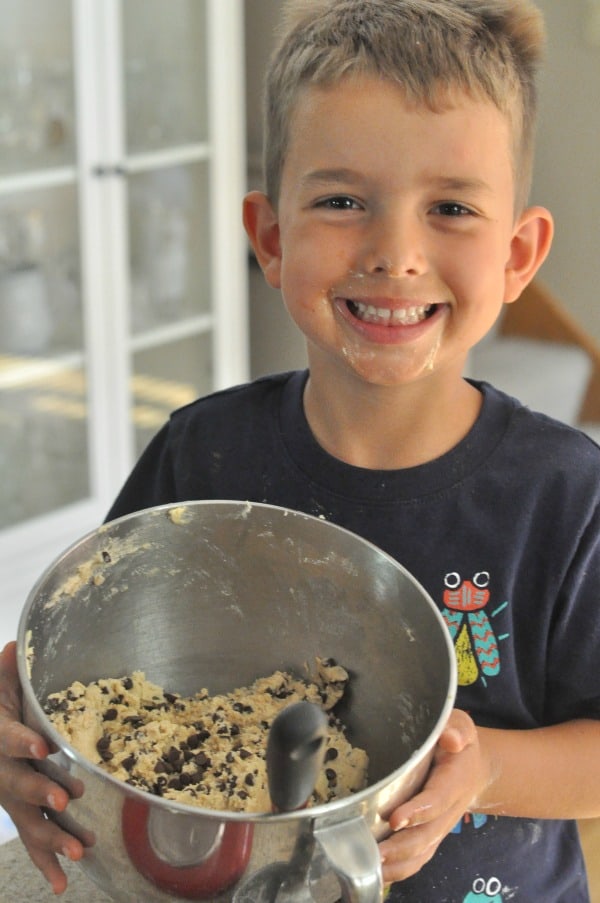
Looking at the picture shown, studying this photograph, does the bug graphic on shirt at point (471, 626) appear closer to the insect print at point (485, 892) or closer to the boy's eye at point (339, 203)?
the insect print at point (485, 892)

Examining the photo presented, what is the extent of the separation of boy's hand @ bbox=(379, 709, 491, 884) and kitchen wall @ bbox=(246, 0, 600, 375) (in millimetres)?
2511

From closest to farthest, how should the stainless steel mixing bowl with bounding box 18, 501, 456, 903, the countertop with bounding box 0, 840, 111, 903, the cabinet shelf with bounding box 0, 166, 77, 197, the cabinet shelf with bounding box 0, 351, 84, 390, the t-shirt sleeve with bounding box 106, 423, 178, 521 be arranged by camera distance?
the stainless steel mixing bowl with bounding box 18, 501, 456, 903, the countertop with bounding box 0, 840, 111, 903, the t-shirt sleeve with bounding box 106, 423, 178, 521, the cabinet shelf with bounding box 0, 166, 77, 197, the cabinet shelf with bounding box 0, 351, 84, 390

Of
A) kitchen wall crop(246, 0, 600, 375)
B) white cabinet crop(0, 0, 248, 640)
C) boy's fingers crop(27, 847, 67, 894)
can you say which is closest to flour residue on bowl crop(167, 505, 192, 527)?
boy's fingers crop(27, 847, 67, 894)

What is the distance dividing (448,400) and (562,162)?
2381mm

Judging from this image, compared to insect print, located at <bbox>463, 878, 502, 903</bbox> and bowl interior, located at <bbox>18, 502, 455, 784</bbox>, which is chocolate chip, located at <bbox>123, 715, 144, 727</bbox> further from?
insect print, located at <bbox>463, 878, 502, 903</bbox>

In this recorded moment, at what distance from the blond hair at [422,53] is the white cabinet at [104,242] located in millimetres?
1664

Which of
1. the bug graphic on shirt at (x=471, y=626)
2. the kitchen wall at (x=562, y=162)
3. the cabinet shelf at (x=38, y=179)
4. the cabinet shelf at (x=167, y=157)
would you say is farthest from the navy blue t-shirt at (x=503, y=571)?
the kitchen wall at (x=562, y=162)

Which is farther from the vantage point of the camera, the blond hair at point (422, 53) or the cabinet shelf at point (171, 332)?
the cabinet shelf at point (171, 332)

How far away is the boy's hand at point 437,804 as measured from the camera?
561mm

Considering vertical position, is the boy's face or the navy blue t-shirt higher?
the boy's face

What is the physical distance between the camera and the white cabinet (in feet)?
7.95

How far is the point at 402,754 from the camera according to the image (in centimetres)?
70

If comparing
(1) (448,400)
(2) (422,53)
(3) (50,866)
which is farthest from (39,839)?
(2) (422,53)

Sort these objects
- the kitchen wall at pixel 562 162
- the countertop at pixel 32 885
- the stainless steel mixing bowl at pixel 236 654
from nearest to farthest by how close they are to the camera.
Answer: the stainless steel mixing bowl at pixel 236 654 < the countertop at pixel 32 885 < the kitchen wall at pixel 562 162
